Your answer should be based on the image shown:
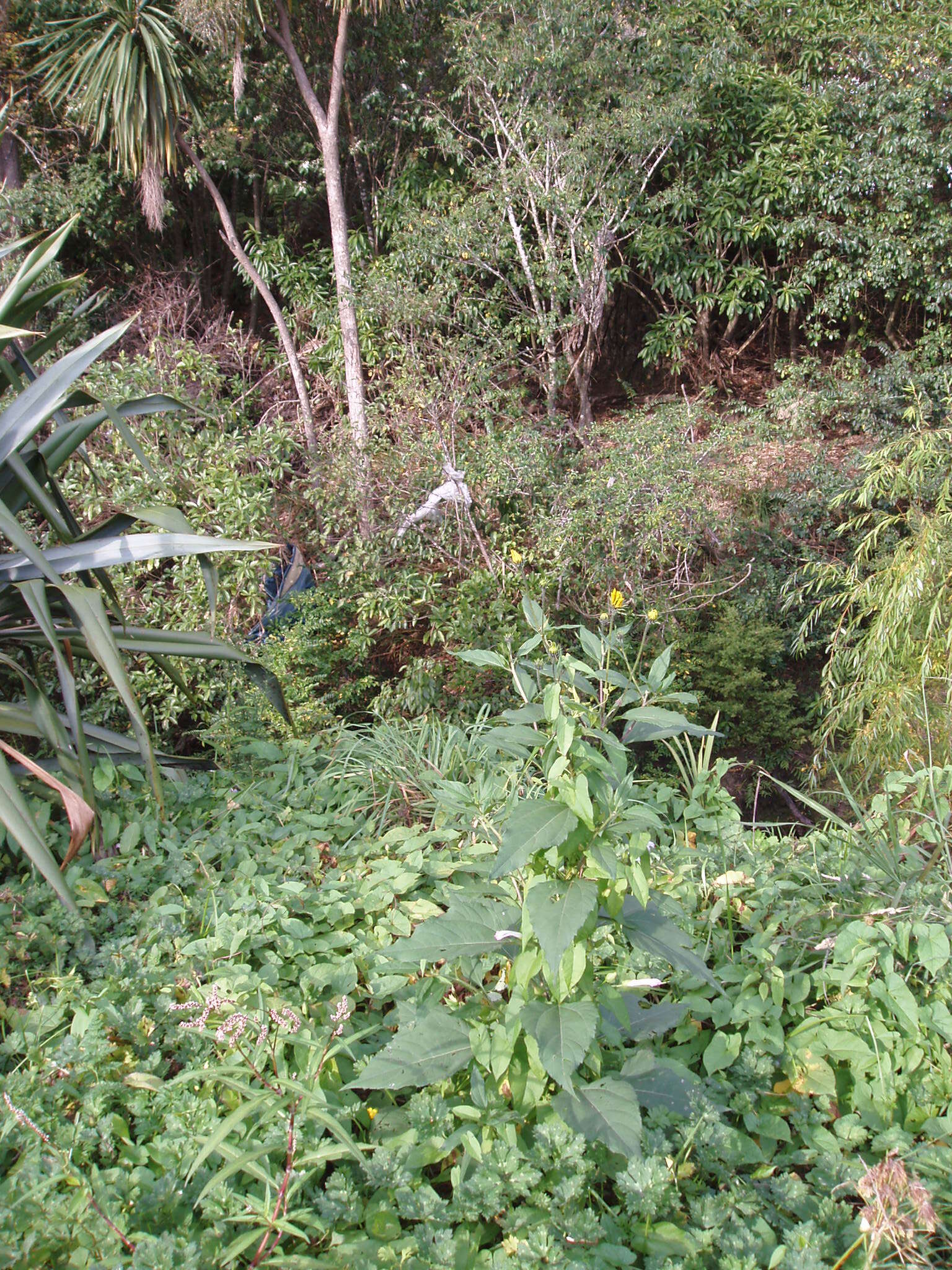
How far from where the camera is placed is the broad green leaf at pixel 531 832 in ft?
3.95

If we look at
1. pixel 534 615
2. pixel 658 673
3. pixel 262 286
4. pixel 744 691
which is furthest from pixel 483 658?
pixel 262 286

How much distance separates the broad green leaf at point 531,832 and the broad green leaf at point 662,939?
7.9 inches

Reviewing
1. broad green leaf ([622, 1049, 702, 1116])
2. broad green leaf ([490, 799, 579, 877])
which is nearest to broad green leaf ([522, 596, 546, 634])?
broad green leaf ([490, 799, 579, 877])

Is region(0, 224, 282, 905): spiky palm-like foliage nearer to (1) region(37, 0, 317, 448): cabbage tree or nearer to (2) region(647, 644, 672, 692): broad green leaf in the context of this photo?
(2) region(647, 644, 672, 692): broad green leaf

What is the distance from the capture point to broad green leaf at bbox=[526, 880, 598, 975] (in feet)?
3.69

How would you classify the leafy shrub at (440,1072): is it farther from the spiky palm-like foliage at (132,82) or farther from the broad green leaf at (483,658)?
the spiky palm-like foliage at (132,82)

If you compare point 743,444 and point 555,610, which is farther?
point 743,444

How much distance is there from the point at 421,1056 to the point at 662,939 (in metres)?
0.41

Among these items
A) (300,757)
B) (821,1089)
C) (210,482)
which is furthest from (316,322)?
(821,1089)

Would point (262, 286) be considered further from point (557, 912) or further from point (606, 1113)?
point (606, 1113)

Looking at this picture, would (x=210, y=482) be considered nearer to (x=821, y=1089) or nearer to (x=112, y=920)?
(x=112, y=920)

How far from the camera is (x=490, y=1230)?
4.09 feet

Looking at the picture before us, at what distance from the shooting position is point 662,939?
51.4 inches

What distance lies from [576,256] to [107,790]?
5734 mm
